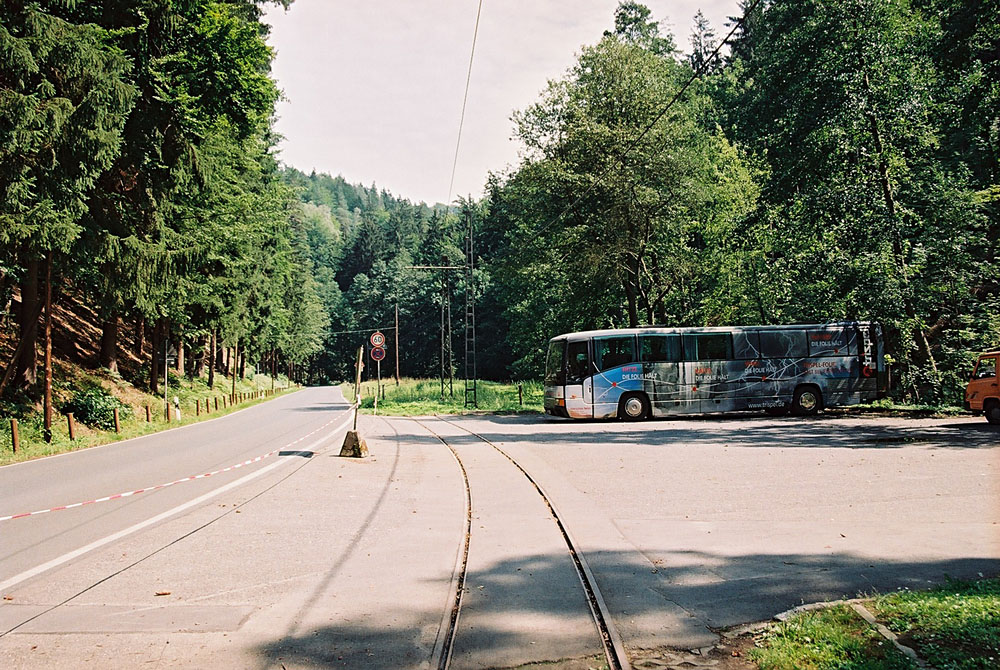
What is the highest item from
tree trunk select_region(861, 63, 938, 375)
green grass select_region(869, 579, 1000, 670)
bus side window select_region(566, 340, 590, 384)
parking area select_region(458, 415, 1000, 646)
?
tree trunk select_region(861, 63, 938, 375)

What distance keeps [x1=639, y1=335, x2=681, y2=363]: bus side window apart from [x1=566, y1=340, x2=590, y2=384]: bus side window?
200cm

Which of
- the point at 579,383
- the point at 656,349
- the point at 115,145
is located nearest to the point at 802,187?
Answer: the point at 656,349

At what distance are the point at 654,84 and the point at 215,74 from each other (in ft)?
63.2

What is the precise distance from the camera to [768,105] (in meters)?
26.3

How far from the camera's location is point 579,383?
27359 millimetres

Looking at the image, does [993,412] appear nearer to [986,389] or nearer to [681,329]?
[986,389]

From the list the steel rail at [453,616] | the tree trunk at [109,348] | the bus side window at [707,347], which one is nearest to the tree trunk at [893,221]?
the bus side window at [707,347]

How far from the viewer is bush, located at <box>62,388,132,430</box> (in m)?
23.4

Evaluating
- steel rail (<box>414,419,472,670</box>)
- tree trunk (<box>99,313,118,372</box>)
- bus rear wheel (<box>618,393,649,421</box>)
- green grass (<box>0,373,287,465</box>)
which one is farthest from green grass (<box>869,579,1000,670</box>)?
tree trunk (<box>99,313,118,372</box>)

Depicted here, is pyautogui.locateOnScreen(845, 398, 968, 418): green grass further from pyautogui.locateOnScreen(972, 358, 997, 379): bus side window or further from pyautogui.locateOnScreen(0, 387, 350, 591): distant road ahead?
pyautogui.locateOnScreen(0, 387, 350, 591): distant road ahead

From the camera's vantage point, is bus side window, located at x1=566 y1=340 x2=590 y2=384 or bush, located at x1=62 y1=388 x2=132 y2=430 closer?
bush, located at x1=62 y1=388 x2=132 y2=430

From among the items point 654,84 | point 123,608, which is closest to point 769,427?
point 654,84

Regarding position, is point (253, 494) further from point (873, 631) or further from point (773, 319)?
point (773, 319)

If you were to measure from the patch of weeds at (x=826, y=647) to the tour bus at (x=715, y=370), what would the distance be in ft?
73.8
